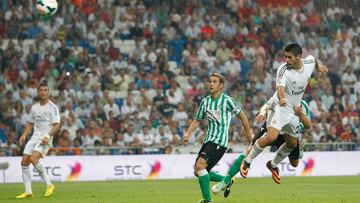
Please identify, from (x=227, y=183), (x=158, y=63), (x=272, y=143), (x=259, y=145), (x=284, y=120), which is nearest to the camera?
(x=227, y=183)

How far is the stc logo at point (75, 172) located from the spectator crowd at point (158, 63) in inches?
34.5

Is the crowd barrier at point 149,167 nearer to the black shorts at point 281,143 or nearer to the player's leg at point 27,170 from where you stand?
the player's leg at point 27,170

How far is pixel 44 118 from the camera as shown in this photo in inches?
754

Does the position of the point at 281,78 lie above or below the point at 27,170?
above

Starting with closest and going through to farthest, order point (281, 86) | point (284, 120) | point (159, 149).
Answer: point (281, 86), point (284, 120), point (159, 149)

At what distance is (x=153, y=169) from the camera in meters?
26.9

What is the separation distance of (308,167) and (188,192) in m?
9.58

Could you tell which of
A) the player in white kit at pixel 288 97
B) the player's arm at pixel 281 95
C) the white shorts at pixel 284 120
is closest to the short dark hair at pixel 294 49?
the player in white kit at pixel 288 97

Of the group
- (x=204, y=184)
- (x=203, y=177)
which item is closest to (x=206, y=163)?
(x=203, y=177)

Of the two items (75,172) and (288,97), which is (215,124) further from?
(75,172)

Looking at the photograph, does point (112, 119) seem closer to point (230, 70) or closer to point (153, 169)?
point (153, 169)

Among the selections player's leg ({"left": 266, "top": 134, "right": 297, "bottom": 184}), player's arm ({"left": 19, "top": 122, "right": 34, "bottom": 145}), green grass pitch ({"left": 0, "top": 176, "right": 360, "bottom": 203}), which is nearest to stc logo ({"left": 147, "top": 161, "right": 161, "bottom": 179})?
green grass pitch ({"left": 0, "top": 176, "right": 360, "bottom": 203})

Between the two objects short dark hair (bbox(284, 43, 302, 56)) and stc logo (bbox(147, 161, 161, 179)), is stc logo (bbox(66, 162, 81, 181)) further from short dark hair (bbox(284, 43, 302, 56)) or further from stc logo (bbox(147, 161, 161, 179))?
short dark hair (bbox(284, 43, 302, 56))

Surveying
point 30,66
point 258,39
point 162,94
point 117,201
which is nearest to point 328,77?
point 258,39
